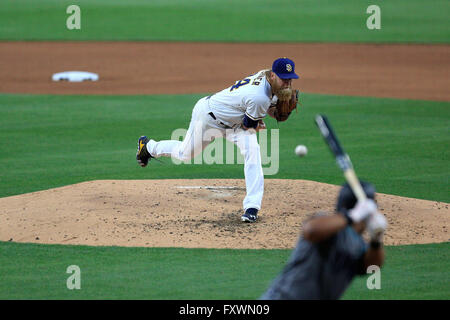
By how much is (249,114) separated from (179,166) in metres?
4.03

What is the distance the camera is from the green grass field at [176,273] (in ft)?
22.3

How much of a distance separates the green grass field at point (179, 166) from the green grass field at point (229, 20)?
38 cm

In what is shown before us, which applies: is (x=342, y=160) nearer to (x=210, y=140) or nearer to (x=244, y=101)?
(x=244, y=101)

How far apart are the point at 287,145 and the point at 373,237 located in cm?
924

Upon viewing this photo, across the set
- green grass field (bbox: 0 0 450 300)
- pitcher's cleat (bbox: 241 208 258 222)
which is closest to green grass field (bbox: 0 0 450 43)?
green grass field (bbox: 0 0 450 300)

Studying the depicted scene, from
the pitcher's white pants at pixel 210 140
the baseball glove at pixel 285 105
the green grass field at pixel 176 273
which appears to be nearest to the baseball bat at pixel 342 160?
the green grass field at pixel 176 273

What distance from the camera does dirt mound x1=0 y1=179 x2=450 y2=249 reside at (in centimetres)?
840

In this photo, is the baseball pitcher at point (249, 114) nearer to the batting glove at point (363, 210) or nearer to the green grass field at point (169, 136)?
the green grass field at point (169, 136)

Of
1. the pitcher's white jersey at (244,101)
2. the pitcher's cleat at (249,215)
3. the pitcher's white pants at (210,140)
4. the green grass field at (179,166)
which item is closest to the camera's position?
the green grass field at (179,166)

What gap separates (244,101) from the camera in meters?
8.84

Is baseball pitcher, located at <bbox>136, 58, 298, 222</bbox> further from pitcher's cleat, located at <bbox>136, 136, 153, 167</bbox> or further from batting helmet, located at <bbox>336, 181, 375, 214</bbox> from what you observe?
batting helmet, located at <bbox>336, 181, 375, 214</bbox>

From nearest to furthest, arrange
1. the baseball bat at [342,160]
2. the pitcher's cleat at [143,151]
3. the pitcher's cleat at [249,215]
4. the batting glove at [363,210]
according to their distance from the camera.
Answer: the batting glove at [363,210] → the baseball bat at [342,160] → the pitcher's cleat at [249,215] → the pitcher's cleat at [143,151]
